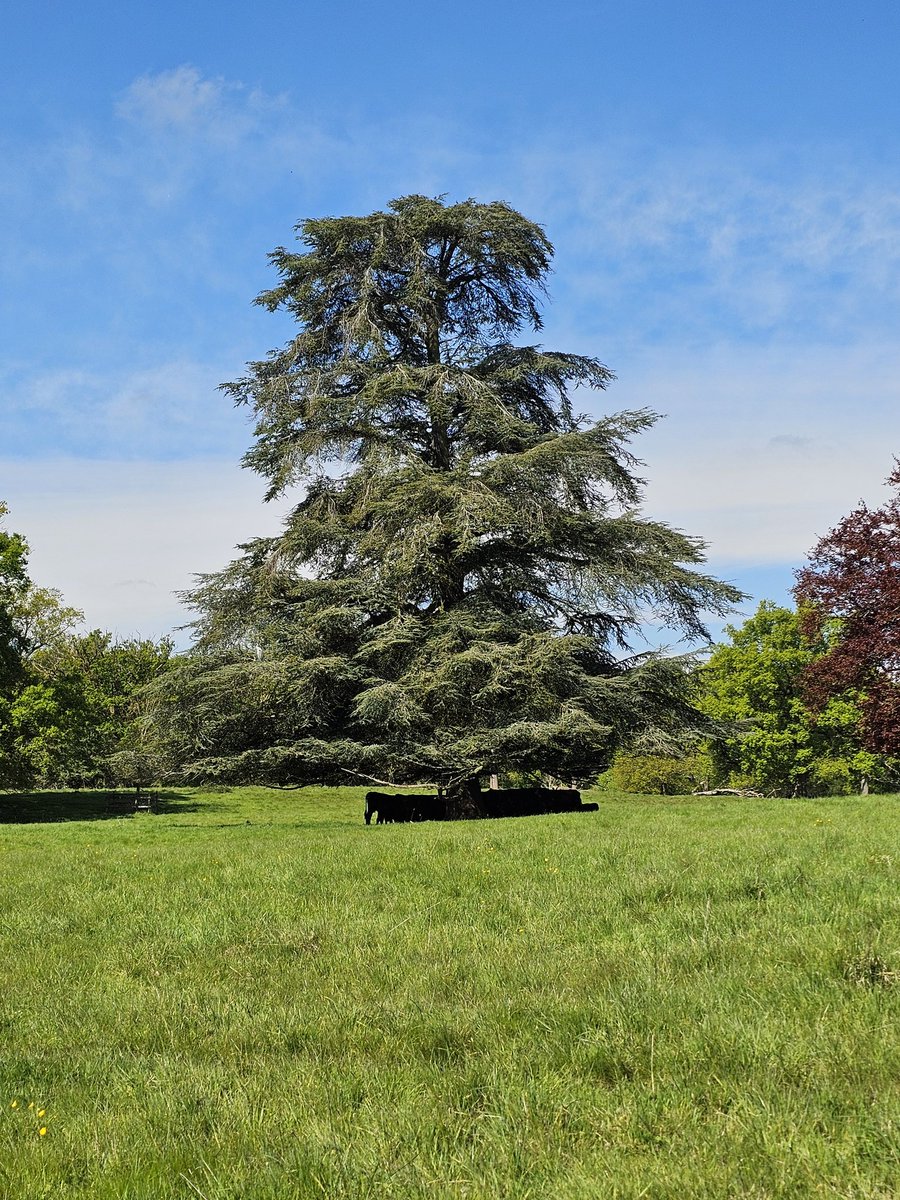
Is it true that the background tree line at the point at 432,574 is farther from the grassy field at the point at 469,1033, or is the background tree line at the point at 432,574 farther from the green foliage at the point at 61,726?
the grassy field at the point at 469,1033

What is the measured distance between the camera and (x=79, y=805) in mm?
41094

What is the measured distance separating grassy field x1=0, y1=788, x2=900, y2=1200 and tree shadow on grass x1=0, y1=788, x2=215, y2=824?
29.8m

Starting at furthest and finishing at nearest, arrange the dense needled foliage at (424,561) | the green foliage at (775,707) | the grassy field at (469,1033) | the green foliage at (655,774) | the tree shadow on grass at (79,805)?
the green foliage at (655,774), the green foliage at (775,707), the tree shadow on grass at (79,805), the dense needled foliage at (424,561), the grassy field at (469,1033)

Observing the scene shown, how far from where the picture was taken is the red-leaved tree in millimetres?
26938

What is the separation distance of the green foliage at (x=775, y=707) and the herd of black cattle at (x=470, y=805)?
26047 millimetres

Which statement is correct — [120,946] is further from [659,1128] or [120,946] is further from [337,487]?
[337,487]

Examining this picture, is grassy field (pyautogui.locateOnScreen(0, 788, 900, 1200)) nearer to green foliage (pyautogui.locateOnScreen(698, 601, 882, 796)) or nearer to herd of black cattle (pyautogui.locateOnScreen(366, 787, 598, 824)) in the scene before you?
herd of black cattle (pyautogui.locateOnScreen(366, 787, 598, 824))

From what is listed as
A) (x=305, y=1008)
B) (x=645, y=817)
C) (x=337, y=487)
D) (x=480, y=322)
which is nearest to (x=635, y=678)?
(x=645, y=817)

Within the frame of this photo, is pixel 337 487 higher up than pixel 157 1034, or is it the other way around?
pixel 337 487

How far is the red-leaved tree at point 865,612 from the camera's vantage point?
26938mm

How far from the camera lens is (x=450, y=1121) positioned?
11.9ft

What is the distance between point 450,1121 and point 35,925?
6311 mm

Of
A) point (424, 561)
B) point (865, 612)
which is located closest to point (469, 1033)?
point (424, 561)

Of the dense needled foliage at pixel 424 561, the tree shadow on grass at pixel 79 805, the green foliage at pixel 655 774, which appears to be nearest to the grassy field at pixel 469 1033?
the dense needled foliage at pixel 424 561
